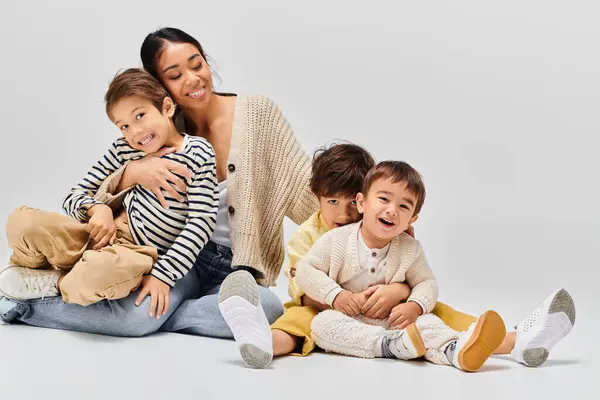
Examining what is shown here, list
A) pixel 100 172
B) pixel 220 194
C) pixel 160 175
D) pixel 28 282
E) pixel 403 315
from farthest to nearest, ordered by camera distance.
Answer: pixel 220 194 → pixel 100 172 → pixel 160 175 → pixel 28 282 → pixel 403 315

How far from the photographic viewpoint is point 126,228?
3096mm

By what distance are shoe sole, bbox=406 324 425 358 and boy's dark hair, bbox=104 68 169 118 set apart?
1.08 meters

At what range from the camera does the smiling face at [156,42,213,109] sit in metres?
3.24

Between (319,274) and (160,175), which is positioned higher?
(160,175)

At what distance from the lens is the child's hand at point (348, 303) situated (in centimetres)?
287

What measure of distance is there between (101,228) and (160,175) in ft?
0.83

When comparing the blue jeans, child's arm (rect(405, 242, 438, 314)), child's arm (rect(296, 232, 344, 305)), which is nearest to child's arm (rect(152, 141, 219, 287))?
the blue jeans

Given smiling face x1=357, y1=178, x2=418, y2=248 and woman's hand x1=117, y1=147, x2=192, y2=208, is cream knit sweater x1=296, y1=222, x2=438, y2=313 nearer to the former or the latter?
smiling face x1=357, y1=178, x2=418, y2=248

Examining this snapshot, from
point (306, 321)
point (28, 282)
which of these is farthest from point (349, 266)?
point (28, 282)

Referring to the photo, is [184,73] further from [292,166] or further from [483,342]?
[483,342]

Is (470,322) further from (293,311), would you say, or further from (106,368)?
(106,368)

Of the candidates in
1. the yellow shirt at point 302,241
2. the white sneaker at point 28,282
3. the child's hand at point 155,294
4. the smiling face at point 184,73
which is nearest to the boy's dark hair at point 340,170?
the yellow shirt at point 302,241

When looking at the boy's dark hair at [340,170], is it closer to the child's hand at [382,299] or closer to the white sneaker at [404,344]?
the child's hand at [382,299]

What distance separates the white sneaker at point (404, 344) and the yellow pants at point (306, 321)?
220 millimetres
